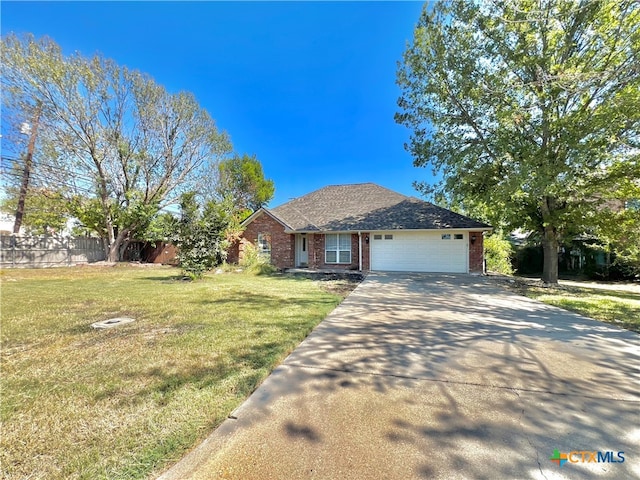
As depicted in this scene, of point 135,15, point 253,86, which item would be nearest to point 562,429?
point 135,15

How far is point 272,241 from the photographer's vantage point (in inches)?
666

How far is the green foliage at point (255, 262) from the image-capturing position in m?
14.6

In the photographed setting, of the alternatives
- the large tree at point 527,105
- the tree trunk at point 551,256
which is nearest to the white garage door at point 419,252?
the large tree at point 527,105

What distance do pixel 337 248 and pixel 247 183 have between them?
16050 mm

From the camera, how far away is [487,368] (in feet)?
10.9

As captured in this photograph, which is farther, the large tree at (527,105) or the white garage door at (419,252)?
the white garage door at (419,252)

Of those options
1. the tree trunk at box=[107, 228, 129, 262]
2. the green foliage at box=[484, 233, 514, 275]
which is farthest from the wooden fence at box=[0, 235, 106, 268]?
the green foliage at box=[484, 233, 514, 275]

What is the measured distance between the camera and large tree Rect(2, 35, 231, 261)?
15.5 m

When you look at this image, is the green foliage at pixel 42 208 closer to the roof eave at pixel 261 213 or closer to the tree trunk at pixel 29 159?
the tree trunk at pixel 29 159

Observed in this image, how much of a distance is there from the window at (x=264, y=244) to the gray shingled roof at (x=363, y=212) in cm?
150

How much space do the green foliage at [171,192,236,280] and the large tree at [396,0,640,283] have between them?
10.5m

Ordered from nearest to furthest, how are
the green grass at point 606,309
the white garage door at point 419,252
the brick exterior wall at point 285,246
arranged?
the green grass at point 606,309 < the white garage door at point 419,252 < the brick exterior wall at point 285,246

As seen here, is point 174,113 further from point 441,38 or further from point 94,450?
point 94,450

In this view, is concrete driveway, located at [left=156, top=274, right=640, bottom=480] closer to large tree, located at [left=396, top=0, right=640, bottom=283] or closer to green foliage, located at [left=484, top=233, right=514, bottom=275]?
large tree, located at [left=396, top=0, right=640, bottom=283]
